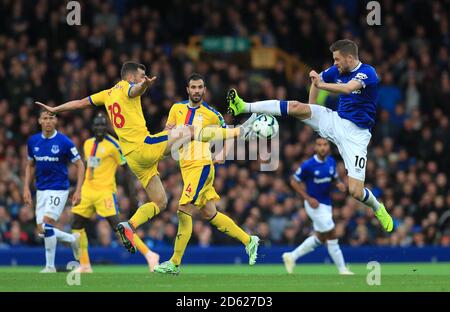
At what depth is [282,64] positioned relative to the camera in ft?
87.9

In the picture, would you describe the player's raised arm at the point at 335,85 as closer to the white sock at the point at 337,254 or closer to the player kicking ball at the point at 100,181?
the white sock at the point at 337,254

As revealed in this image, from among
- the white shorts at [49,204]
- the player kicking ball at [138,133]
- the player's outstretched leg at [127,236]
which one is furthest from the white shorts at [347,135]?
the white shorts at [49,204]

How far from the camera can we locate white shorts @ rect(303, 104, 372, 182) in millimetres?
14531

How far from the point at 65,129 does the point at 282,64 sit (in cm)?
629

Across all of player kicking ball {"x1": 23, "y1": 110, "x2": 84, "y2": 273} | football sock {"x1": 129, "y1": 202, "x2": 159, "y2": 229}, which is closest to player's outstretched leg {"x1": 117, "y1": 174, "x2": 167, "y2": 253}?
football sock {"x1": 129, "y1": 202, "x2": 159, "y2": 229}

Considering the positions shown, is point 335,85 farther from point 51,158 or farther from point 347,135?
point 51,158

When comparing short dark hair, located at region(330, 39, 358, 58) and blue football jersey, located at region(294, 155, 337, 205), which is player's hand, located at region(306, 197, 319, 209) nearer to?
blue football jersey, located at region(294, 155, 337, 205)

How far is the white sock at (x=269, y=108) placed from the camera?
14.0 m

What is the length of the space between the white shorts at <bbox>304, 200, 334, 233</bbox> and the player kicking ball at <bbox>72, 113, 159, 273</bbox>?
3159 mm

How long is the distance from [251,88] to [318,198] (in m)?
8.04

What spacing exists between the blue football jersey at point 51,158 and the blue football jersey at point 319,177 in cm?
429

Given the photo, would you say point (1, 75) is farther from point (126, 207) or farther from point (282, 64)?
point (282, 64)

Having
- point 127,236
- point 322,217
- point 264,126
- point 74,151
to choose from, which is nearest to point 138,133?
point 127,236
